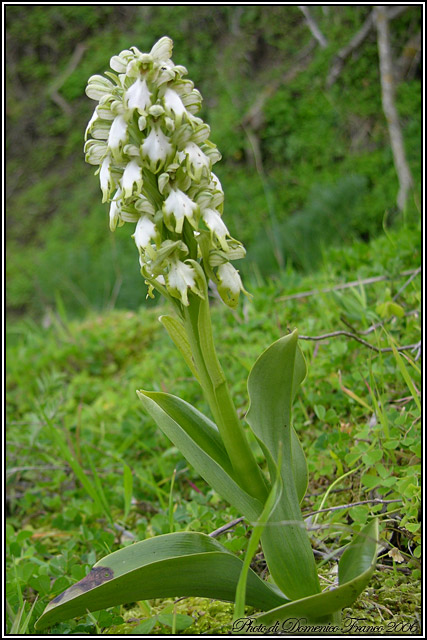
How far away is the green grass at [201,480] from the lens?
130 cm

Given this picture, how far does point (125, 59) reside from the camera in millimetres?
1111

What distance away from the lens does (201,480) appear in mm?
1936

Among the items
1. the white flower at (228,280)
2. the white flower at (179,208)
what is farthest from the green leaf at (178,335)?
the white flower at (179,208)

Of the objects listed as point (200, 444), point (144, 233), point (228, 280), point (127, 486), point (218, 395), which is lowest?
point (127, 486)

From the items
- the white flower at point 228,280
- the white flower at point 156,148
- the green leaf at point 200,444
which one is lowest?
the green leaf at point 200,444

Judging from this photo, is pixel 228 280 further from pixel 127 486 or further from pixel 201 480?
pixel 201 480

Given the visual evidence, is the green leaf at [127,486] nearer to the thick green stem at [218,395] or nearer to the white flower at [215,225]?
the thick green stem at [218,395]

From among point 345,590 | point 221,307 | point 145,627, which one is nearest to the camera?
point 345,590

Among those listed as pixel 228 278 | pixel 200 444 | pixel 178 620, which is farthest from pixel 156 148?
pixel 178 620

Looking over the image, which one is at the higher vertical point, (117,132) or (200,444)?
(117,132)

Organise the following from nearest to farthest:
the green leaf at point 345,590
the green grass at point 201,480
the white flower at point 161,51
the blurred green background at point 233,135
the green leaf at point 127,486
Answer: the green leaf at point 345,590 < the white flower at point 161,51 < the green grass at point 201,480 < the green leaf at point 127,486 < the blurred green background at point 233,135

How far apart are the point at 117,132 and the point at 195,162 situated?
0.51 feet

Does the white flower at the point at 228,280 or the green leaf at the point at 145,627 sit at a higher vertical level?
the white flower at the point at 228,280

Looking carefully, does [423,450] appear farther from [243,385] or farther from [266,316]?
[266,316]
